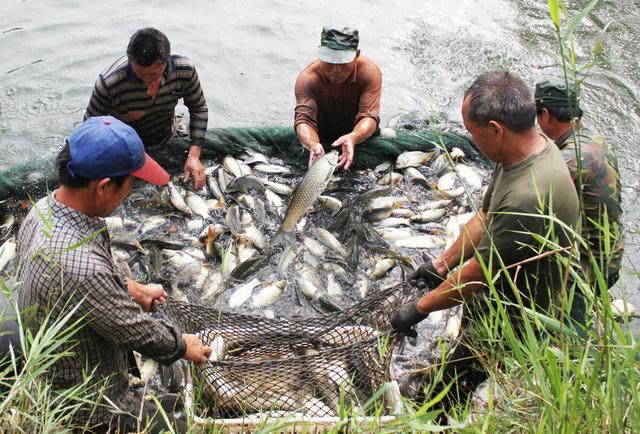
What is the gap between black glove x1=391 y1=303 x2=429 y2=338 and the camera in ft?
12.0

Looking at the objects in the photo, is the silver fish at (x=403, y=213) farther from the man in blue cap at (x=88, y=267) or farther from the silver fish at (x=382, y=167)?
the man in blue cap at (x=88, y=267)

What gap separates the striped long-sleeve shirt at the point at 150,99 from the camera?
544cm

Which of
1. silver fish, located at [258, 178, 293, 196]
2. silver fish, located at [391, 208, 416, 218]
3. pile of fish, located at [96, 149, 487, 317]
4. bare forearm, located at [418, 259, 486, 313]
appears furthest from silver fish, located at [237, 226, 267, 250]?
bare forearm, located at [418, 259, 486, 313]

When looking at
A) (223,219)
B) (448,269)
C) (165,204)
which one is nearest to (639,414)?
(448,269)

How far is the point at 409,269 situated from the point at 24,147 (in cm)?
534

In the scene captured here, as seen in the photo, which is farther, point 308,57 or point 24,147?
point 308,57

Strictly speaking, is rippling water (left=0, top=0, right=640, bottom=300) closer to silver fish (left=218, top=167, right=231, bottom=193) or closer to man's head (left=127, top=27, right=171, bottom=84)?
silver fish (left=218, top=167, right=231, bottom=193)

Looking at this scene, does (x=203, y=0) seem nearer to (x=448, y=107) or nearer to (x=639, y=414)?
(x=448, y=107)

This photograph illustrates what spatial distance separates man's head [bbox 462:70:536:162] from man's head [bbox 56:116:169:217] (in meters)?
1.68

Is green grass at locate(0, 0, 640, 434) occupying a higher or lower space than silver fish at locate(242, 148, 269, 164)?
higher

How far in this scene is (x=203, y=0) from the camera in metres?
11.2

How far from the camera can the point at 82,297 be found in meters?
2.60

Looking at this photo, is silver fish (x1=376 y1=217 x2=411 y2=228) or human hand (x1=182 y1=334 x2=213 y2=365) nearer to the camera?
human hand (x1=182 y1=334 x2=213 y2=365)

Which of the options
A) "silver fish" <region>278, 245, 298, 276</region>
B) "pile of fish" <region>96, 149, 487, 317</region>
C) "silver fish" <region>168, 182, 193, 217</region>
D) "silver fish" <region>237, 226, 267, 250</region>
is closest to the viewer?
"pile of fish" <region>96, 149, 487, 317</region>
